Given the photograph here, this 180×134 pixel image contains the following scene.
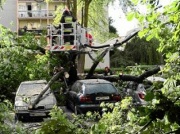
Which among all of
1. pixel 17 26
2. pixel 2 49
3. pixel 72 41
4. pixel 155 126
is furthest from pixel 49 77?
pixel 17 26

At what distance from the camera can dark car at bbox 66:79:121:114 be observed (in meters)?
15.4

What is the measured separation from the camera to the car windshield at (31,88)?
50.8 feet

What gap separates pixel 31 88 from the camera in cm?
1576

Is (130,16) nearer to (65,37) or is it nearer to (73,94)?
(65,37)

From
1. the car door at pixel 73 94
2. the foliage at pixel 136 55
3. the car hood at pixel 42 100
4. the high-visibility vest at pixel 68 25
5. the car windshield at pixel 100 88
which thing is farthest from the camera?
the foliage at pixel 136 55

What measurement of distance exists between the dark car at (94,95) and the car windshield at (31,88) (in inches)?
58.1

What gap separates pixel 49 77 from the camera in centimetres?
1609

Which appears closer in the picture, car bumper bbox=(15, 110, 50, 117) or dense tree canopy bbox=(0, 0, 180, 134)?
dense tree canopy bbox=(0, 0, 180, 134)

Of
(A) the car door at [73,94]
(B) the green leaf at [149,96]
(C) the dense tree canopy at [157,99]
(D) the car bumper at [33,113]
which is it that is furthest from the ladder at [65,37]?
(B) the green leaf at [149,96]

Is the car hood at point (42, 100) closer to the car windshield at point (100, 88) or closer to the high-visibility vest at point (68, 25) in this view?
the car windshield at point (100, 88)

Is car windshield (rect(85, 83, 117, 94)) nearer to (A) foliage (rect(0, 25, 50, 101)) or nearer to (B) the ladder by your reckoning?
(B) the ladder

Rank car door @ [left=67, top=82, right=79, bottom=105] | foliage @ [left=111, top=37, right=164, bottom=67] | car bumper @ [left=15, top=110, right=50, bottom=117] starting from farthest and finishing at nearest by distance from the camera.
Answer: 1. foliage @ [left=111, top=37, right=164, bottom=67]
2. car door @ [left=67, top=82, right=79, bottom=105]
3. car bumper @ [left=15, top=110, right=50, bottom=117]

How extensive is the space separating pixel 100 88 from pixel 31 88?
2636 millimetres

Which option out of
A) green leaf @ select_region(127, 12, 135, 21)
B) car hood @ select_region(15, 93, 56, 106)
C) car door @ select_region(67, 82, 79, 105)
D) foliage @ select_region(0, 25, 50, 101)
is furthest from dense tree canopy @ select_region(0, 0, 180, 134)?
car door @ select_region(67, 82, 79, 105)
